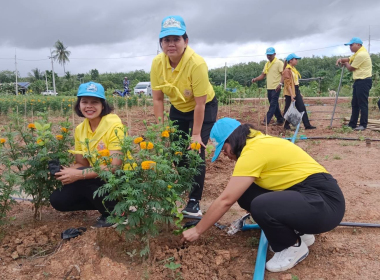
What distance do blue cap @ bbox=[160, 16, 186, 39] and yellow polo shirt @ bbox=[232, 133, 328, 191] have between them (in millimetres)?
1005

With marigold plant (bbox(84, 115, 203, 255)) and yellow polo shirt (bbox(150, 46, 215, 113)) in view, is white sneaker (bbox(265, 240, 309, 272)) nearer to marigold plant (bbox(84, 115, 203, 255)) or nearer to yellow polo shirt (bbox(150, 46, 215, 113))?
marigold plant (bbox(84, 115, 203, 255))

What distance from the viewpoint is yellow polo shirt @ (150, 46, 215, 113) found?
2.64 meters

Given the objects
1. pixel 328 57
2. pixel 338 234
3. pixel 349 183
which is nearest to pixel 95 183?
pixel 338 234

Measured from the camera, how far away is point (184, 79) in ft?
8.84

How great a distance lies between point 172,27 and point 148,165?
122cm

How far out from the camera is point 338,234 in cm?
258

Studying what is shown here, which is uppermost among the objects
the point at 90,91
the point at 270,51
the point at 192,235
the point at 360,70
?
the point at 270,51

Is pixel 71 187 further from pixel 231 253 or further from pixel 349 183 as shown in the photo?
pixel 349 183

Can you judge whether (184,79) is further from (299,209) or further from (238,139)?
(299,209)

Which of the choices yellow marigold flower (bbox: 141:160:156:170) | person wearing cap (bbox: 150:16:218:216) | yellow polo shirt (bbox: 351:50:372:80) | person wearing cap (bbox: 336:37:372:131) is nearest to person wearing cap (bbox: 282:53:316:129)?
person wearing cap (bbox: 336:37:372:131)

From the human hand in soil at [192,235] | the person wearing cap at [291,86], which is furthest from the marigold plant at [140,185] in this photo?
the person wearing cap at [291,86]

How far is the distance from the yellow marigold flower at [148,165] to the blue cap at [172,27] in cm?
109

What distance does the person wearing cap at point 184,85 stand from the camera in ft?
8.36

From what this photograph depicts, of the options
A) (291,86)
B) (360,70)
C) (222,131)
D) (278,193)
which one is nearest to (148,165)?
(222,131)
